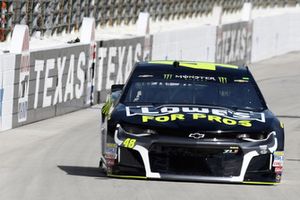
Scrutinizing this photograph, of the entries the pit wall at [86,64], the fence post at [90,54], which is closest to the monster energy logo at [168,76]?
the pit wall at [86,64]

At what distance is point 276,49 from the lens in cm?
4712

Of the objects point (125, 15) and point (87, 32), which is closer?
point (87, 32)

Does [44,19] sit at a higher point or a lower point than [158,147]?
lower

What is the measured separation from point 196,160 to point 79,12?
72.1 feet

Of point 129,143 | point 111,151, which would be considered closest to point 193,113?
point 129,143

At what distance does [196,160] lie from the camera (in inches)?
432

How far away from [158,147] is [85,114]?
→ 463 inches

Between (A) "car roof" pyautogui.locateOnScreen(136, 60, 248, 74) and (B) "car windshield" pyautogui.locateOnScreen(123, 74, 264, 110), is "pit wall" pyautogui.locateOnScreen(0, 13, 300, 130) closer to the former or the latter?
(A) "car roof" pyautogui.locateOnScreen(136, 60, 248, 74)

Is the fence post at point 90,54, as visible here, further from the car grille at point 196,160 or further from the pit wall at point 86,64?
the car grille at point 196,160

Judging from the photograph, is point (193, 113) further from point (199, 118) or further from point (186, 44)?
point (186, 44)

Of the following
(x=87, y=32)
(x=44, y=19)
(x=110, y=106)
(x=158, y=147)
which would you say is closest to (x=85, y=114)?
(x=87, y=32)

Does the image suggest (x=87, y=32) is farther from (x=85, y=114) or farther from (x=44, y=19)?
(x=44, y=19)

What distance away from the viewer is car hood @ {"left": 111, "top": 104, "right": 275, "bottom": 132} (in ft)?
36.3

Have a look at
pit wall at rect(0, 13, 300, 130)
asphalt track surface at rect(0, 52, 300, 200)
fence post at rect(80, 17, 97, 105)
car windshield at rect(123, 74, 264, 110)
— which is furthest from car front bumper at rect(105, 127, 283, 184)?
fence post at rect(80, 17, 97, 105)
